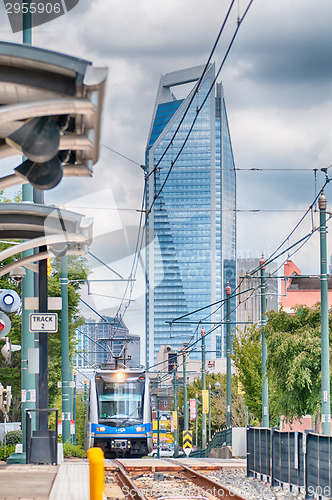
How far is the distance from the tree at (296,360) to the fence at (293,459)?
322 inches

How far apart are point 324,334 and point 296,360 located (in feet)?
18.8

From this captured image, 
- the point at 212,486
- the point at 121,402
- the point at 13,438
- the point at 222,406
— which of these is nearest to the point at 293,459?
the point at 212,486

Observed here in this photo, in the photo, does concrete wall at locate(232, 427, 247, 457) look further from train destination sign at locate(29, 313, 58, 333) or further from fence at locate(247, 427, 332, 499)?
train destination sign at locate(29, 313, 58, 333)

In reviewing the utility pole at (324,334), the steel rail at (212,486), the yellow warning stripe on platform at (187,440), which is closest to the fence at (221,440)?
the yellow warning stripe on platform at (187,440)

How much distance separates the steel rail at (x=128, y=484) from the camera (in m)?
15.3

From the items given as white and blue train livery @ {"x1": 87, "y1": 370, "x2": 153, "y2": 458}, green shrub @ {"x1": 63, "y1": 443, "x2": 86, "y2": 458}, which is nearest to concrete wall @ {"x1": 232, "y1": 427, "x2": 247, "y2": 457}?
white and blue train livery @ {"x1": 87, "y1": 370, "x2": 153, "y2": 458}

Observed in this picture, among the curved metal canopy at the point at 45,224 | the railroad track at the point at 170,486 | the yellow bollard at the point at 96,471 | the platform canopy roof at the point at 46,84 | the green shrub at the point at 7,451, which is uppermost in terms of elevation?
the platform canopy roof at the point at 46,84

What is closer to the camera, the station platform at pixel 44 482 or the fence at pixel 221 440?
the station platform at pixel 44 482

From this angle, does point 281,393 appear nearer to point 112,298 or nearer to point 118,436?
point 118,436

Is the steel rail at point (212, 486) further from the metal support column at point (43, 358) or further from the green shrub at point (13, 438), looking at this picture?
the green shrub at point (13, 438)

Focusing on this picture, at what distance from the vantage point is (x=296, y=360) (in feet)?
93.3

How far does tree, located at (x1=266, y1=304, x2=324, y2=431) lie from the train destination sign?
43.9ft

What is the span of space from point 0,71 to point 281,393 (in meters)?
24.0

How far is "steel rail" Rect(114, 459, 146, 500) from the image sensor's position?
15.3 metres
